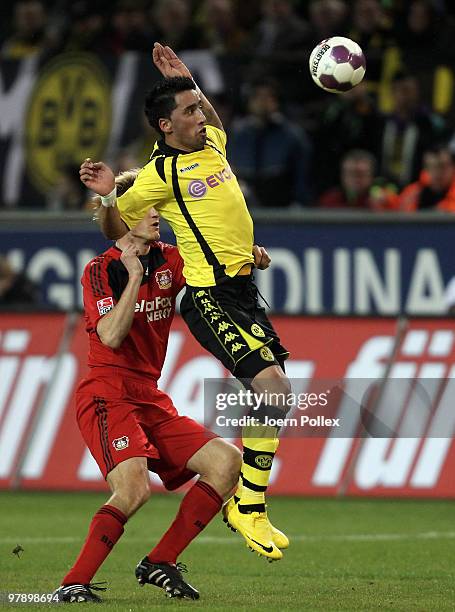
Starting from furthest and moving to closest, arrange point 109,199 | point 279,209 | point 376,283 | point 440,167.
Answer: point 279,209 → point 376,283 → point 440,167 → point 109,199

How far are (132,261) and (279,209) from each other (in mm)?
8157

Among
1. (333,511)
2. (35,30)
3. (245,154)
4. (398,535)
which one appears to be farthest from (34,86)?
(398,535)

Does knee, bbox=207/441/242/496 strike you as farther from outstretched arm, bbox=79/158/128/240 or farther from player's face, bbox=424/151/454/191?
player's face, bbox=424/151/454/191

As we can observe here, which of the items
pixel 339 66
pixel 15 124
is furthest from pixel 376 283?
pixel 339 66

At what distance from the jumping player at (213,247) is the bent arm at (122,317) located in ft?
1.96

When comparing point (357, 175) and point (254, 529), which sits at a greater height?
point (357, 175)

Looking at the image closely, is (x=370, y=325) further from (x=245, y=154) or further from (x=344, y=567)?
(x=344, y=567)

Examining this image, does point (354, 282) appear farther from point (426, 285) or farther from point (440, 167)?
point (440, 167)

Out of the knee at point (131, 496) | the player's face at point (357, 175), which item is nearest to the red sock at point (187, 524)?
the knee at point (131, 496)

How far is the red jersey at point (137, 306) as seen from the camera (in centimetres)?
768

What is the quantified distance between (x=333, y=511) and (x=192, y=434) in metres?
4.32

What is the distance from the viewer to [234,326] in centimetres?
785

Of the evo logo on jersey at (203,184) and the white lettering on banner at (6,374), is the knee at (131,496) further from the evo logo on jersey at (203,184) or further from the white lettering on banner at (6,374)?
the white lettering on banner at (6,374)

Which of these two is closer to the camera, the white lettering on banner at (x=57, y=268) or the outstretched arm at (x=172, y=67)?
the outstretched arm at (x=172, y=67)
